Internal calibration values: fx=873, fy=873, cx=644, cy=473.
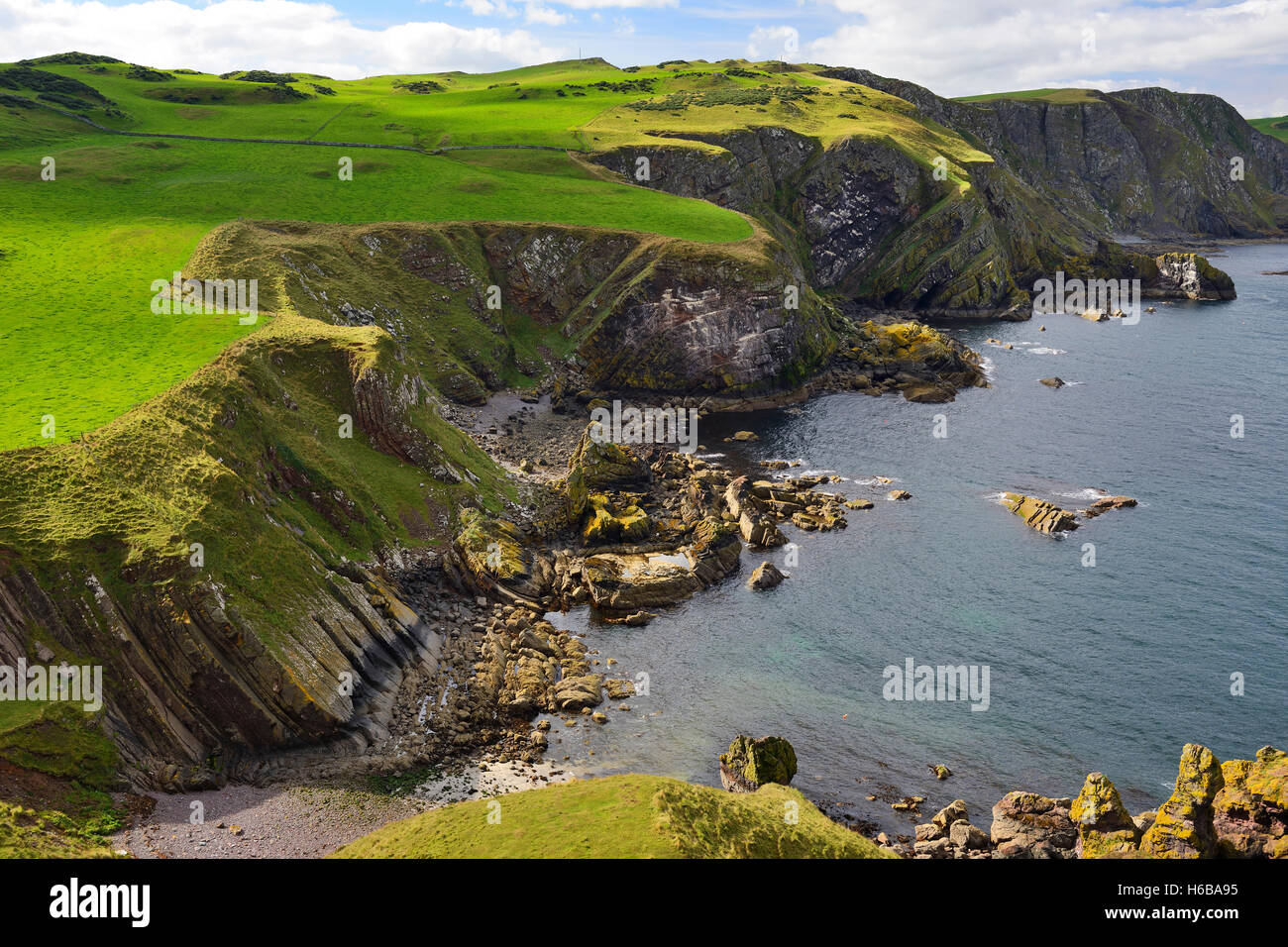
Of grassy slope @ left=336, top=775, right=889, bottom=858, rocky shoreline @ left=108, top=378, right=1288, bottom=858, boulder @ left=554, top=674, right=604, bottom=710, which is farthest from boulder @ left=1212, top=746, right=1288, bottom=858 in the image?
boulder @ left=554, top=674, right=604, bottom=710

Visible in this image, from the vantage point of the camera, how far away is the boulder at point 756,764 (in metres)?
46.6

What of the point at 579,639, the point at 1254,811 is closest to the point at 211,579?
the point at 579,639

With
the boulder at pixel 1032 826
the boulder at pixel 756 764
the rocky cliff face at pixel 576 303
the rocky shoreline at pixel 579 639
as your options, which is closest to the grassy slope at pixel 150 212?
the rocky cliff face at pixel 576 303

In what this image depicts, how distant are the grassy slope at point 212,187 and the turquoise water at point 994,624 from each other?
37498mm

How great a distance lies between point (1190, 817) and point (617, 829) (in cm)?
2557

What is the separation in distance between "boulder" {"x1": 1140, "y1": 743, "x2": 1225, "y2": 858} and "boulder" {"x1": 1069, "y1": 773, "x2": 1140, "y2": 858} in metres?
0.88

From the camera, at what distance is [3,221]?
9762 centimetres

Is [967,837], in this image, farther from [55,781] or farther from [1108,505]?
[1108,505]

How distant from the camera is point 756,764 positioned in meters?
46.6

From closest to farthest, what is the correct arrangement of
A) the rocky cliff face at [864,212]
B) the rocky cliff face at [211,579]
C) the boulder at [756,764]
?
the rocky cliff face at [211,579], the boulder at [756,764], the rocky cliff face at [864,212]

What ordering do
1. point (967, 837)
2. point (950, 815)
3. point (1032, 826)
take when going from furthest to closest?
point (950, 815) < point (1032, 826) < point (967, 837)

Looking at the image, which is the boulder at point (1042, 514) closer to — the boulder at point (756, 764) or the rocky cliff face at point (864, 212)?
the boulder at point (756, 764)

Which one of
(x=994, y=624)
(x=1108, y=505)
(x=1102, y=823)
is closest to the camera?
(x=1102, y=823)
